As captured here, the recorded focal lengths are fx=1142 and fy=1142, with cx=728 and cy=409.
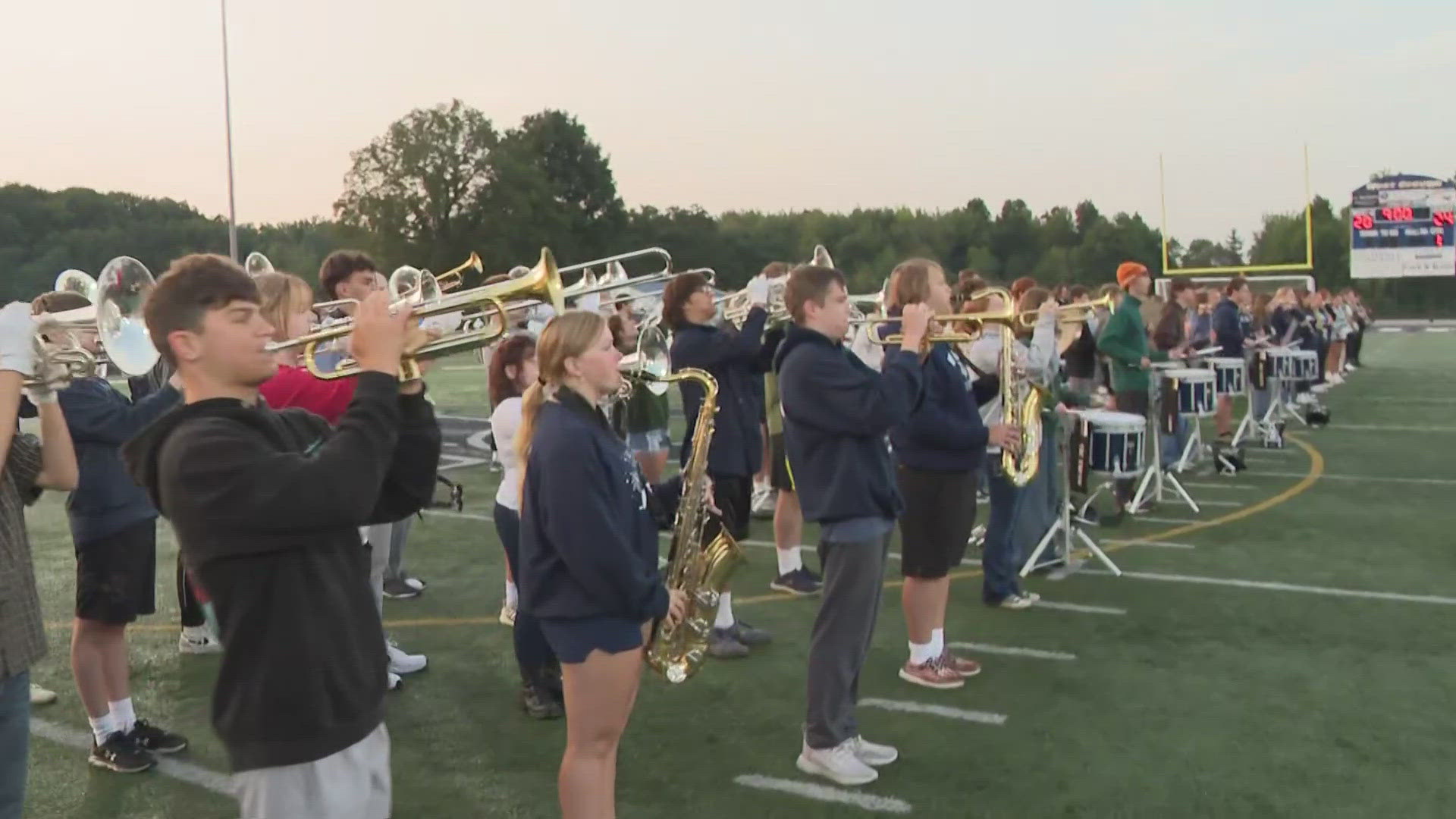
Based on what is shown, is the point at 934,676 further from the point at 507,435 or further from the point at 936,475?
the point at 507,435

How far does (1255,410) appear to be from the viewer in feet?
47.1

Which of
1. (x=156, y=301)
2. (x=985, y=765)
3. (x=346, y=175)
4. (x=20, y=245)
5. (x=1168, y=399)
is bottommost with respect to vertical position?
A: (x=985, y=765)

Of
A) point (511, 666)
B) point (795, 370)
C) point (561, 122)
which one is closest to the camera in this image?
point (795, 370)

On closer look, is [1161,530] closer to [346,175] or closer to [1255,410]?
[1255,410]

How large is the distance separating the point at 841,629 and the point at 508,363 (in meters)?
2.21

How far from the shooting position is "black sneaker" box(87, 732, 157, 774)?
15.6 feet

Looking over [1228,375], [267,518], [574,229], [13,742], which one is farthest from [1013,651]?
[574,229]

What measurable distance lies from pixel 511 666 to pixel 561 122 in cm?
6060

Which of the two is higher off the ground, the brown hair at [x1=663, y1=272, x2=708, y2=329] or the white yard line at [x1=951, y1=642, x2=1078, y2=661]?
the brown hair at [x1=663, y1=272, x2=708, y2=329]

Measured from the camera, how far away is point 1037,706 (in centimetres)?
533

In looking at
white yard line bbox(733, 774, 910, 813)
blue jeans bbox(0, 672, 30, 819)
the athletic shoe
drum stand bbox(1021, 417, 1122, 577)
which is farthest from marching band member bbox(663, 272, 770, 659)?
blue jeans bbox(0, 672, 30, 819)

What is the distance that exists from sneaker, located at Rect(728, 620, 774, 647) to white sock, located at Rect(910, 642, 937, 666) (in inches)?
38.9

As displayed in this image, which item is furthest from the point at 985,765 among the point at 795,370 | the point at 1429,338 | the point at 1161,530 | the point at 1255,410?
the point at 1429,338

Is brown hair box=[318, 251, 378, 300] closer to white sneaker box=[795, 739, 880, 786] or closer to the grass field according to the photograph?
the grass field
